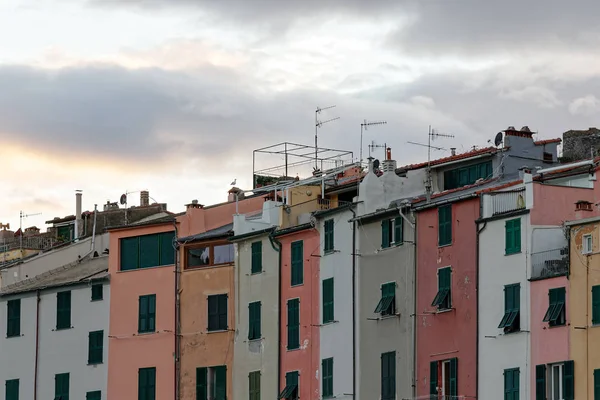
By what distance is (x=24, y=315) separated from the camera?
3893 inches

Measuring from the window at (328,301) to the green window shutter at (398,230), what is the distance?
4.76 metres

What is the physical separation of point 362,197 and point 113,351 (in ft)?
58.9

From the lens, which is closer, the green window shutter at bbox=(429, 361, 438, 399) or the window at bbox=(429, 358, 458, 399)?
the window at bbox=(429, 358, 458, 399)

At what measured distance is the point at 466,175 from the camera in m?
88.3

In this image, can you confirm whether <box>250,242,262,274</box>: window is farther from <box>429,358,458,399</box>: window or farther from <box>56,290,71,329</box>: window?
<box>429,358,458,399</box>: window

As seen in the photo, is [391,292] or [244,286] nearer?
[391,292]

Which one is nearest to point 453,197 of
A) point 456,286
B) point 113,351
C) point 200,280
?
point 456,286

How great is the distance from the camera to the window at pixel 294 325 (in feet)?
282

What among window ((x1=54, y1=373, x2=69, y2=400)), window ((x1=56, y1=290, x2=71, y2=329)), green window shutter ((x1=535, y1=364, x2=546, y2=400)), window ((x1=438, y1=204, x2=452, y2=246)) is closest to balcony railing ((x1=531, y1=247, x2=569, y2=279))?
green window shutter ((x1=535, y1=364, x2=546, y2=400))

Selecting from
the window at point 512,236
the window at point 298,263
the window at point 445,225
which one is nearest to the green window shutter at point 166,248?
the window at point 298,263

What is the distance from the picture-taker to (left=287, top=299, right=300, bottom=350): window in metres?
85.9

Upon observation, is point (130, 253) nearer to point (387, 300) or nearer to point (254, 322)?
point (254, 322)

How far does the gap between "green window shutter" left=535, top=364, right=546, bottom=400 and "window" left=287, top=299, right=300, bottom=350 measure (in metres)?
17.0

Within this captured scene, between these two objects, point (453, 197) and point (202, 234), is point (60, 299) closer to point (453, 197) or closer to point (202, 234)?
point (202, 234)
